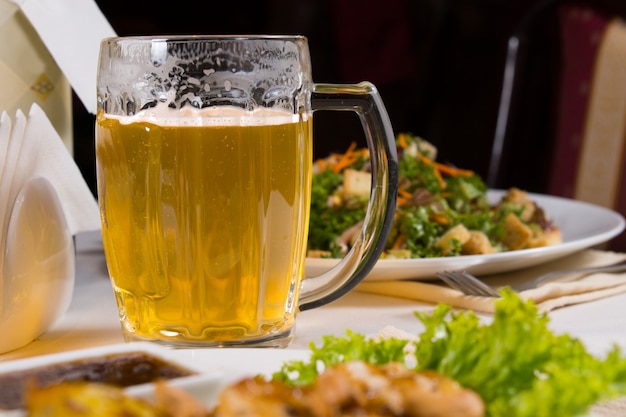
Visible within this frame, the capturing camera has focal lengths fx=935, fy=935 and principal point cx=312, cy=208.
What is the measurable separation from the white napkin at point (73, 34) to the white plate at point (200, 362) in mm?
509

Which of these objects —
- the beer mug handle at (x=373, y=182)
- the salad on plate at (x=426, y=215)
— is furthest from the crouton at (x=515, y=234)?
the beer mug handle at (x=373, y=182)

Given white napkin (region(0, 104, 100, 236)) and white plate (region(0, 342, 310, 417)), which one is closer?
white plate (region(0, 342, 310, 417))

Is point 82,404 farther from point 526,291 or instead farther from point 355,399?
point 526,291

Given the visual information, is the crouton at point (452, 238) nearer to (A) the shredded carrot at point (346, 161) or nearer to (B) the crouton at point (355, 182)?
(B) the crouton at point (355, 182)

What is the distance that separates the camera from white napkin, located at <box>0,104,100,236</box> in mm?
1159

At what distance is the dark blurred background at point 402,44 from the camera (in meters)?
4.95

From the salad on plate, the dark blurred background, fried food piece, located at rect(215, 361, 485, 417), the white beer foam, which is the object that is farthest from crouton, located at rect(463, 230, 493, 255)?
the dark blurred background

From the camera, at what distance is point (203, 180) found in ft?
3.71

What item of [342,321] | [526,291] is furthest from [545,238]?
[342,321]

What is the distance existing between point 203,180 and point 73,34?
364mm

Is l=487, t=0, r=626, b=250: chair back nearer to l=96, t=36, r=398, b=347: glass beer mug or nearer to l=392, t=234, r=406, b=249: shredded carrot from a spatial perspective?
Result: l=392, t=234, r=406, b=249: shredded carrot

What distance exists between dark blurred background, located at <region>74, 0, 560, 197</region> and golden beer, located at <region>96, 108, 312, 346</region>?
3794mm

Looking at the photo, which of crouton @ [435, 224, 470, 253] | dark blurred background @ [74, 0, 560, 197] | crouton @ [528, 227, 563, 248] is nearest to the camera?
crouton @ [435, 224, 470, 253]

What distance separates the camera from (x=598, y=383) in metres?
0.75
